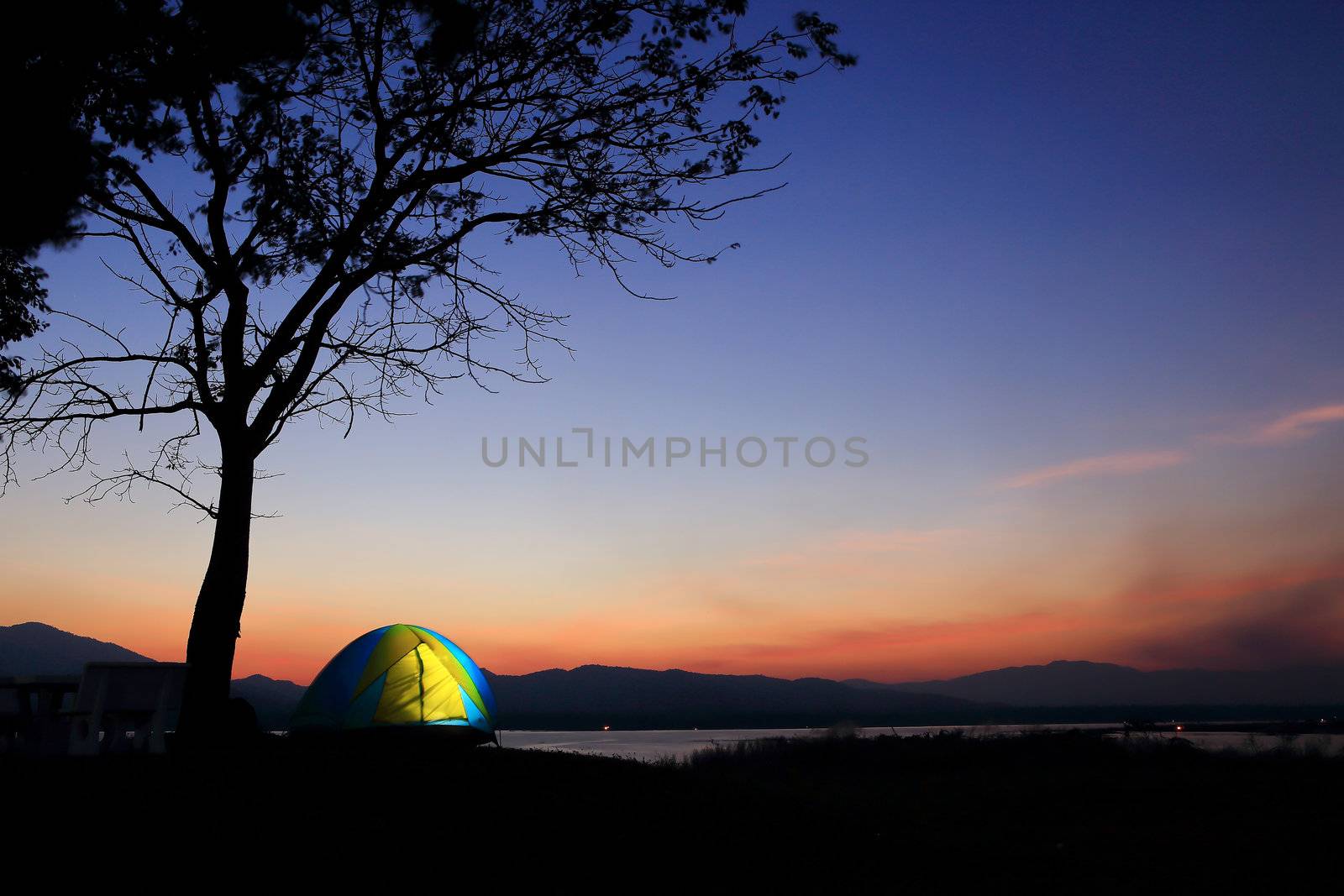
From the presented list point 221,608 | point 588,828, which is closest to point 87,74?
point 221,608

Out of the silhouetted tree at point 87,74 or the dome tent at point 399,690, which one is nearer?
the silhouetted tree at point 87,74

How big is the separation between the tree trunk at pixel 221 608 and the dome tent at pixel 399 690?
3831 millimetres

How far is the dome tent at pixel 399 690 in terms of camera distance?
14922 millimetres

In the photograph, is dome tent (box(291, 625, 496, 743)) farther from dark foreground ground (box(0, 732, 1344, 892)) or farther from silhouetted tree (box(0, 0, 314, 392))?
silhouetted tree (box(0, 0, 314, 392))

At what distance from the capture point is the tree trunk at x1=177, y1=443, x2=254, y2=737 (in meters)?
11.0

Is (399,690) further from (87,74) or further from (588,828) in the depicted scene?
(87,74)

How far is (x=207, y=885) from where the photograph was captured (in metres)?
5.60

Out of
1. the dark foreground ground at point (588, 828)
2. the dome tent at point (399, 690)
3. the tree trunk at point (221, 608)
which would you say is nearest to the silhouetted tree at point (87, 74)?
the tree trunk at point (221, 608)

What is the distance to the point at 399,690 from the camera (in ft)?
49.4

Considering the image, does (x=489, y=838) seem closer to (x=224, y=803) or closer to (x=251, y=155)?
(x=224, y=803)

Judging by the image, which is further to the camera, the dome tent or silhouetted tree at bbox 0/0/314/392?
the dome tent

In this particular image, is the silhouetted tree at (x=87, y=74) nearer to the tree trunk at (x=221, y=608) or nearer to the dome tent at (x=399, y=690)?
the tree trunk at (x=221, y=608)

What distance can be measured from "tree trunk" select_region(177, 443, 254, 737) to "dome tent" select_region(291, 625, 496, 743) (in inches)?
151

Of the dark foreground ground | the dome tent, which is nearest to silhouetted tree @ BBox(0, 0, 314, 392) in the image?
the dark foreground ground
